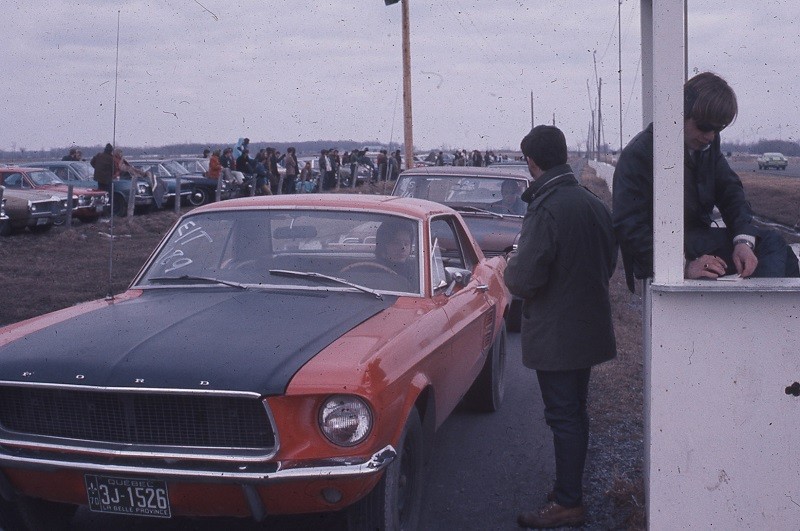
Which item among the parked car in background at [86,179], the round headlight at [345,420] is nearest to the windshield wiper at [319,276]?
the round headlight at [345,420]

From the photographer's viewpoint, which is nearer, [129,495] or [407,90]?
[129,495]

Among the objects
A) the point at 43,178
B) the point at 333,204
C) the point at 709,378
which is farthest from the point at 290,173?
the point at 709,378

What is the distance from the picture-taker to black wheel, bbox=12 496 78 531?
13.0 feet

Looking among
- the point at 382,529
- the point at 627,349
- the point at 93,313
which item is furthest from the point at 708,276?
the point at 627,349

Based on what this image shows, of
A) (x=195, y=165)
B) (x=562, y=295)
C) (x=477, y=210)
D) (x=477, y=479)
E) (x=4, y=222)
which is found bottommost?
(x=477, y=479)

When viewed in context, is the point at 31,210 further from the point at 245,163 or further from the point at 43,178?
the point at 245,163

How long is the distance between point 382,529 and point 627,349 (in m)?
5.24

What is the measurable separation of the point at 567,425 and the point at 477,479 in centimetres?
99

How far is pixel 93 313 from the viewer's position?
4602mm

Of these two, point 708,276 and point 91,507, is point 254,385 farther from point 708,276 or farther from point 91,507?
point 708,276

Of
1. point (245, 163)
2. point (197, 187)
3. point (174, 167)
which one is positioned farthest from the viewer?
point (174, 167)

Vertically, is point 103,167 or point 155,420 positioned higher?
point 103,167

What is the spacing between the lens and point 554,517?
4.38 metres

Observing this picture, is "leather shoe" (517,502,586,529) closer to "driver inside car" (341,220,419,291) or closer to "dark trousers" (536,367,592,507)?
"dark trousers" (536,367,592,507)
